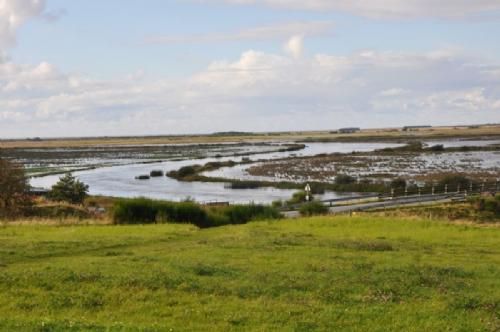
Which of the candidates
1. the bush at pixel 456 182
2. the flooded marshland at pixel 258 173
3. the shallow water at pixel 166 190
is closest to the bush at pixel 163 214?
the shallow water at pixel 166 190

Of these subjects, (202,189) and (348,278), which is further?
(202,189)

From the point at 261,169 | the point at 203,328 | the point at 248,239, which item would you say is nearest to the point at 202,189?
the point at 261,169

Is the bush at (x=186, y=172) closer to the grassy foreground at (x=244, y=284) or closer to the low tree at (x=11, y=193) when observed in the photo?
the low tree at (x=11, y=193)

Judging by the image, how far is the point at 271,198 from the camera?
61.8 meters

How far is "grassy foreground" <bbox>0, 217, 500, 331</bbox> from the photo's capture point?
11.1 m

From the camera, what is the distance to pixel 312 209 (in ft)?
131

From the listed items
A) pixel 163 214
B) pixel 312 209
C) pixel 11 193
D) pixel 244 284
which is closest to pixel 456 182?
pixel 312 209

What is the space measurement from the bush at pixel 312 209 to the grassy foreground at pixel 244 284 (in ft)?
54.0

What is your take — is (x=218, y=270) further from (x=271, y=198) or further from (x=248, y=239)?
(x=271, y=198)

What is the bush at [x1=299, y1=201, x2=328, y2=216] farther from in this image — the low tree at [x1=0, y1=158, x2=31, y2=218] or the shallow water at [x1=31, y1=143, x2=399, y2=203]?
the low tree at [x1=0, y1=158, x2=31, y2=218]

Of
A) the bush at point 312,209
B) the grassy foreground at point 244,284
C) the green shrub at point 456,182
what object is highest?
the grassy foreground at point 244,284

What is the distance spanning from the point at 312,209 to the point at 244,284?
26419 millimetres

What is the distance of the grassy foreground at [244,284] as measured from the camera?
36.3 feet

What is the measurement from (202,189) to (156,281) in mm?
58822
